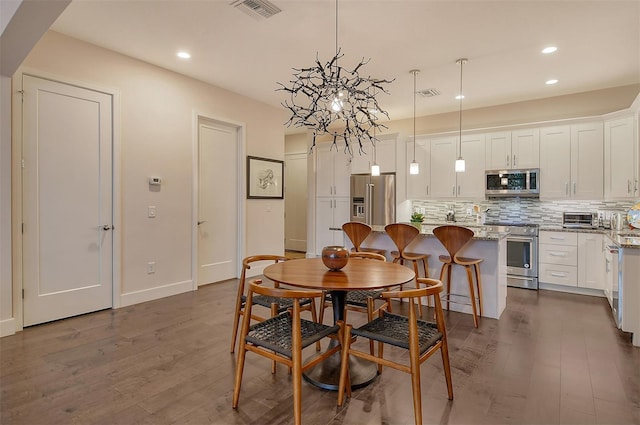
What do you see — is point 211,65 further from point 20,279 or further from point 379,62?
point 20,279

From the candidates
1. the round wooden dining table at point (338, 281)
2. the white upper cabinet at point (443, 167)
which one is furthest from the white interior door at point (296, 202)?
the round wooden dining table at point (338, 281)

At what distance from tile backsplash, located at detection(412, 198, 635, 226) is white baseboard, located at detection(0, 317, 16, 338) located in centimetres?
589

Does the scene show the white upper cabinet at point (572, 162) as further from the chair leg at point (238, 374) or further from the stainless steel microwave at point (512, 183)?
the chair leg at point (238, 374)

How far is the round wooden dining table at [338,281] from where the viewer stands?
80.2 inches

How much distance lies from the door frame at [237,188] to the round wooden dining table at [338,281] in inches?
98.3

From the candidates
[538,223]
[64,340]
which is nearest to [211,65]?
[64,340]

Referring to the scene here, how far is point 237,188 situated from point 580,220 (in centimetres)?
510

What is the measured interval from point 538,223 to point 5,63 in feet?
21.8

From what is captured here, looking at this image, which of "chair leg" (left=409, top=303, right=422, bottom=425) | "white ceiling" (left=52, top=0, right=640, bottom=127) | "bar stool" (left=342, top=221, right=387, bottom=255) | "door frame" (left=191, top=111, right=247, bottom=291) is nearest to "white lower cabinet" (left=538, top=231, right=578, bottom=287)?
"white ceiling" (left=52, top=0, right=640, bottom=127)

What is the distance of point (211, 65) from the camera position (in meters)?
4.21

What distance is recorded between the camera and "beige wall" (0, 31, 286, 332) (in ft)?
11.8

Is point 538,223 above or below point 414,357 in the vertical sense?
above

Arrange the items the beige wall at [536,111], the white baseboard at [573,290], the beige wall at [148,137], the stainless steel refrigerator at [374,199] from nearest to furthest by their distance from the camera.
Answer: the beige wall at [148,137] < the white baseboard at [573,290] < the beige wall at [536,111] < the stainless steel refrigerator at [374,199]

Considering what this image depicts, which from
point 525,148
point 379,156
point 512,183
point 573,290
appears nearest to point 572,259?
point 573,290
